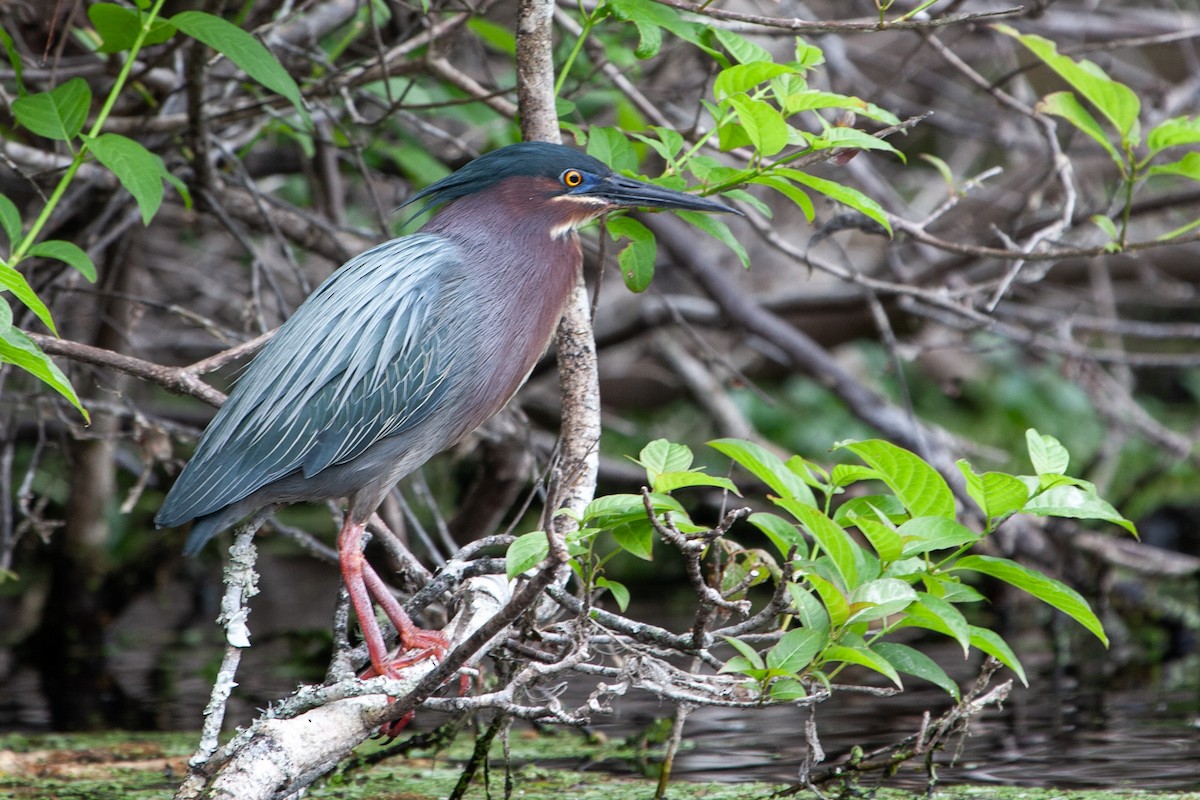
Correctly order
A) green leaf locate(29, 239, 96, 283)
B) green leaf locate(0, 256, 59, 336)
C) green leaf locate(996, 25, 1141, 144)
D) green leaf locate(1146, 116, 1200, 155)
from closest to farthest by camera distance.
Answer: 1. green leaf locate(0, 256, 59, 336)
2. green leaf locate(29, 239, 96, 283)
3. green leaf locate(1146, 116, 1200, 155)
4. green leaf locate(996, 25, 1141, 144)

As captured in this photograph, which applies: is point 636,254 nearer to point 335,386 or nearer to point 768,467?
point 335,386

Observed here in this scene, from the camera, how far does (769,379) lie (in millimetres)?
8172

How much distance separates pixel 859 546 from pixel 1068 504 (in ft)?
1.23

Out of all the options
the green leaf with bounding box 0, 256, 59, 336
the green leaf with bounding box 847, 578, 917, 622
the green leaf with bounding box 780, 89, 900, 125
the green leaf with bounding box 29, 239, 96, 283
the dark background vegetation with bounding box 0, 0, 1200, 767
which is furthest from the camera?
the dark background vegetation with bounding box 0, 0, 1200, 767

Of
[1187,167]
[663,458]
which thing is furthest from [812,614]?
[1187,167]

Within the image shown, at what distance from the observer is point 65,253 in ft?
9.15

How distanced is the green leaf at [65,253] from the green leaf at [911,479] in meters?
1.68

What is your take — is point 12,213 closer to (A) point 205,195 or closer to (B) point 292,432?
(B) point 292,432

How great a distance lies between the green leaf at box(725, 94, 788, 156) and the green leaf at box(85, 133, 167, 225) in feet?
3.98

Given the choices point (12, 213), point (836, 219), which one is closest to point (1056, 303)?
point (836, 219)

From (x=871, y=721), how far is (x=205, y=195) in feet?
8.95

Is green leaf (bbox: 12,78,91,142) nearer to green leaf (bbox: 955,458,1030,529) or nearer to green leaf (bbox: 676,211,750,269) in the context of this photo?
green leaf (bbox: 676,211,750,269)

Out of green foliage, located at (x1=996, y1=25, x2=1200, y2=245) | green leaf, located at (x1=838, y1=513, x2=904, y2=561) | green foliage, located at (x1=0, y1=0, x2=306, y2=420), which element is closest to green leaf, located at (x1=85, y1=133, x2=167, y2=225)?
green foliage, located at (x1=0, y1=0, x2=306, y2=420)

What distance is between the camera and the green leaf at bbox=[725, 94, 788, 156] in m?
2.50
